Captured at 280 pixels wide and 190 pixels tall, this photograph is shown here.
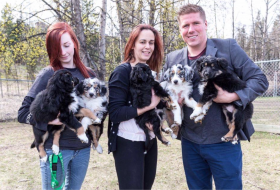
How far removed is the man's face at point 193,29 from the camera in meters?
2.58

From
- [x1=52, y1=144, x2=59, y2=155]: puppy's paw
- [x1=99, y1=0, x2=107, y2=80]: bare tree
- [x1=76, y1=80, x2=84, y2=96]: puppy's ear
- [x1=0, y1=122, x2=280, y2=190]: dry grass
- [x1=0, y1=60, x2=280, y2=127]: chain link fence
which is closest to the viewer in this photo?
[x1=52, y1=144, x2=59, y2=155]: puppy's paw

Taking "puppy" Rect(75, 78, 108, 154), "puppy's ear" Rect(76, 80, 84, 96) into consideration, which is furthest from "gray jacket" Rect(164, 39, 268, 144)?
"puppy's ear" Rect(76, 80, 84, 96)

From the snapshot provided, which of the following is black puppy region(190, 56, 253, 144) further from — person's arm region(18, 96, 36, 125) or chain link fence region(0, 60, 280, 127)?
chain link fence region(0, 60, 280, 127)

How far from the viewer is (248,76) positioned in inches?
97.2

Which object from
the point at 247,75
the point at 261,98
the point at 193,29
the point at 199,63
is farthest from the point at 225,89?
the point at 261,98

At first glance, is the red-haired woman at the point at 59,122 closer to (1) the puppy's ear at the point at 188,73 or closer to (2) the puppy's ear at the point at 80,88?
(2) the puppy's ear at the point at 80,88

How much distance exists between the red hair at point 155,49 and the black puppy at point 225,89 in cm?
71

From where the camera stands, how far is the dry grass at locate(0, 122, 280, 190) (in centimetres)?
452

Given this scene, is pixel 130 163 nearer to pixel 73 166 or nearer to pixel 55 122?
pixel 73 166

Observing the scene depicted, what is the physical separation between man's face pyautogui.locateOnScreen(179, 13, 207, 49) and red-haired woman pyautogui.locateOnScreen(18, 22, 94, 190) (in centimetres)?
145

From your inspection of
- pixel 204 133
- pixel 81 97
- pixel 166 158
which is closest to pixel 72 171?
pixel 81 97

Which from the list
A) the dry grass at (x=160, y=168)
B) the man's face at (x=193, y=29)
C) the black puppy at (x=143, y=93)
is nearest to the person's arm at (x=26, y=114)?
the black puppy at (x=143, y=93)

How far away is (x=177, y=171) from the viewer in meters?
5.12

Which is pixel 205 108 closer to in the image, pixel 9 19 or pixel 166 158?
pixel 166 158
